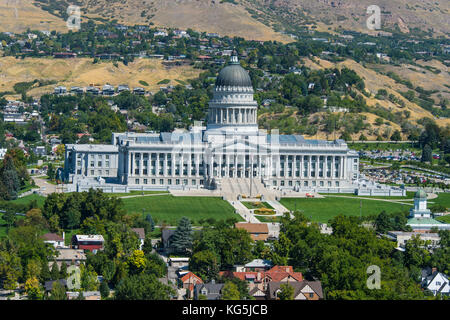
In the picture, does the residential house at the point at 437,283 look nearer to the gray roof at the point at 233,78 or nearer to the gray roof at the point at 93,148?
the gray roof at the point at 93,148

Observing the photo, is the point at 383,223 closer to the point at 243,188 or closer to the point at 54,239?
the point at 54,239

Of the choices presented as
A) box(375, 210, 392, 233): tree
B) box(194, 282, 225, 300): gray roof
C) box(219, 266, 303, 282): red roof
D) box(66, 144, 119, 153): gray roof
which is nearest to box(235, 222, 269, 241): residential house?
box(375, 210, 392, 233): tree

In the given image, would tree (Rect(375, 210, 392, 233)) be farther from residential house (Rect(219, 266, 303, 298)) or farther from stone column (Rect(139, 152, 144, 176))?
stone column (Rect(139, 152, 144, 176))

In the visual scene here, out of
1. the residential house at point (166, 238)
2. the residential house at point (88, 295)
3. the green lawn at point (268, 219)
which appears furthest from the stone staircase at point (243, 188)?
the residential house at point (88, 295)

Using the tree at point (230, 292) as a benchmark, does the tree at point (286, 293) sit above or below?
below

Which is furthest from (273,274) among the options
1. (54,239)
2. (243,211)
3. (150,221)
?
(243,211)
